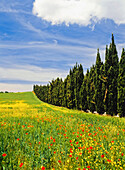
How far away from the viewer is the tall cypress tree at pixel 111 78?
2477 cm

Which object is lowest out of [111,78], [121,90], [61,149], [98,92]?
[61,149]

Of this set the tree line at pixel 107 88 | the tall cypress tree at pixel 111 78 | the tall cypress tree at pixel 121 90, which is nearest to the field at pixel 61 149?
the tall cypress tree at pixel 121 90

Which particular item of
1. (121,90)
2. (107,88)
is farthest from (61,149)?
(107,88)

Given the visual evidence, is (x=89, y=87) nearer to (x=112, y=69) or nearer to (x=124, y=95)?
(x=112, y=69)

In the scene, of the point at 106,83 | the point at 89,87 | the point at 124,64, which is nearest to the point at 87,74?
the point at 89,87

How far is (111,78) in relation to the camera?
25.4 metres

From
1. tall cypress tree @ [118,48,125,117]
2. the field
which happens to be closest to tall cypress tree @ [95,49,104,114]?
tall cypress tree @ [118,48,125,117]

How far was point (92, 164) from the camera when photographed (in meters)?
5.06

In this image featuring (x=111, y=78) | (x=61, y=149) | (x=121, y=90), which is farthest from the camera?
(x=111, y=78)

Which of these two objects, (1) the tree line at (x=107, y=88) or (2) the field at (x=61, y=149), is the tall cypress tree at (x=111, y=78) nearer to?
(1) the tree line at (x=107, y=88)

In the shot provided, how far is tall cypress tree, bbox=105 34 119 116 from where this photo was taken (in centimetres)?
2477

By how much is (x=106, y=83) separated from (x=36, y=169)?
23.8 meters

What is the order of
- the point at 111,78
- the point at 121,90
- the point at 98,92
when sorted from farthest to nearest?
1. the point at 98,92
2. the point at 111,78
3. the point at 121,90

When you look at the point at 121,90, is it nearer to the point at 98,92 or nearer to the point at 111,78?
the point at 111,78
